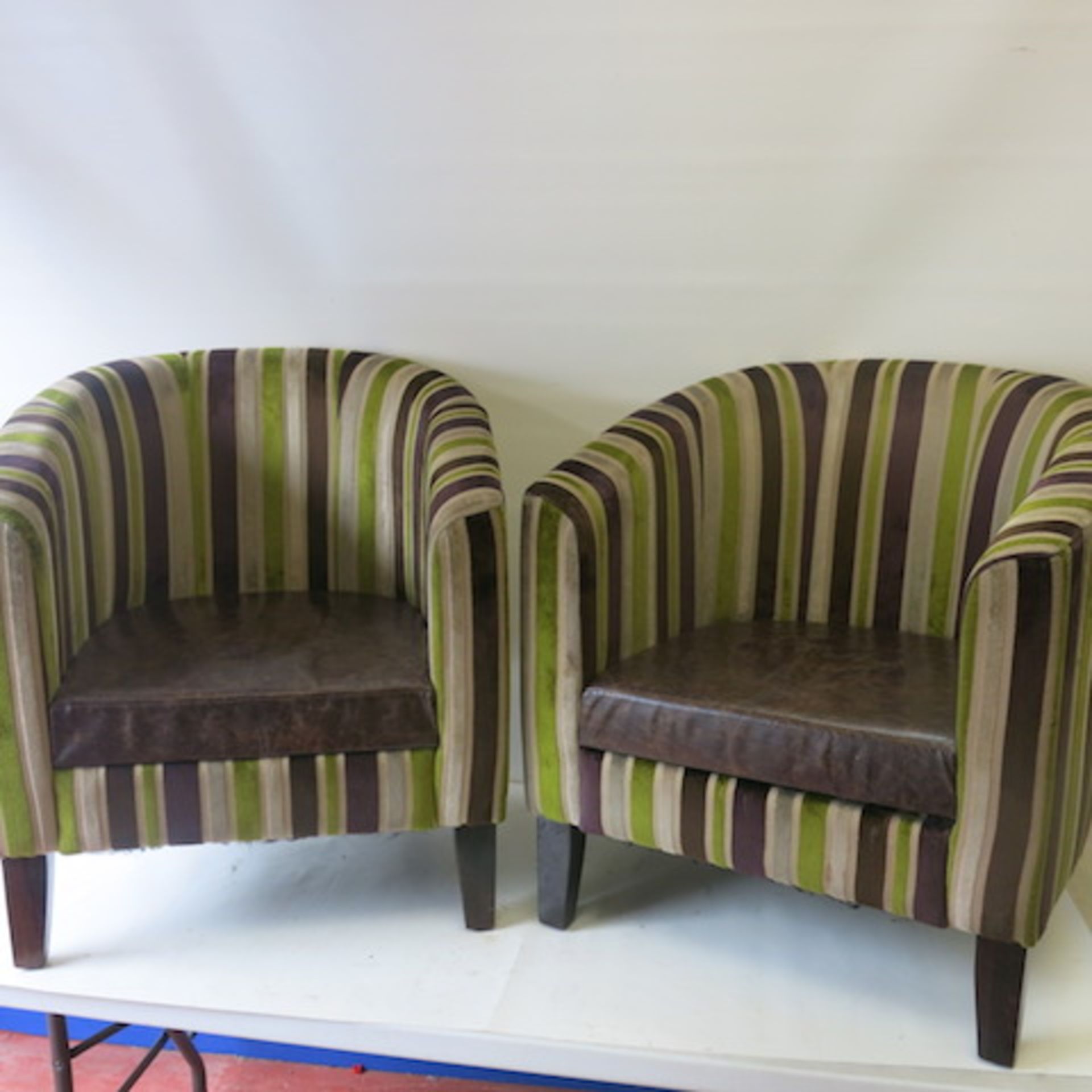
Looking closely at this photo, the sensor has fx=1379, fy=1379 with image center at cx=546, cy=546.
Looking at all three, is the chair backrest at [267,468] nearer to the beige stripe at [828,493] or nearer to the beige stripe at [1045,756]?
the beige stripe at [828,493]

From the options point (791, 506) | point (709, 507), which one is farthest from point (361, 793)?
point (791, 506)

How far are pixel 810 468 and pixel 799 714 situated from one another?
55 cm

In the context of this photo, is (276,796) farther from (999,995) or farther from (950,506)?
(950,506)

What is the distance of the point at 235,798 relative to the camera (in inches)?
71.7

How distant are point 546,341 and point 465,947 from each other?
0.99 metres

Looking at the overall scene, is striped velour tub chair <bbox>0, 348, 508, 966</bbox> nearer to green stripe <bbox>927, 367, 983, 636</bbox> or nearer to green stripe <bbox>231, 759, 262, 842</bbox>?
green stripe <bbox>231, 759, 262, 842</bbox>

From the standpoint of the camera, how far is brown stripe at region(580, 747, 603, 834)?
184 cm

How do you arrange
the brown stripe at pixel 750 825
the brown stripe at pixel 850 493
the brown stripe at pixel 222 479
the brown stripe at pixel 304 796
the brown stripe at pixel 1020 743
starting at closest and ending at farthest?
1. the brown stripe at pixel 1020 743
2. the brown stripe at pixel 750 825
3. the brown stripe at pixel 304 796
4. the brown stripe at pixel 850 493
5. the brown stripe at pixel 222 479

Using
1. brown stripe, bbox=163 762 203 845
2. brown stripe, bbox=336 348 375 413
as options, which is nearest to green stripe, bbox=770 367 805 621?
brown stripe, bbox=336 348 375 413

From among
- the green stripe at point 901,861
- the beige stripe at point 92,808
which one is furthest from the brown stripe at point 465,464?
the green stripe at point 901,861

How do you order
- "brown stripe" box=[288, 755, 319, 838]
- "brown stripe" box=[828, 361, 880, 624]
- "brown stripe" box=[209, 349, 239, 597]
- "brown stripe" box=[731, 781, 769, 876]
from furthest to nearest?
"brown stripe" box=[209, 349, 239, 597] < "brown stripe" box=[828, 361, 880, 624] < "brown stripe" box=[288, 755, 319, 838] < "brown stripe" box=[731, 781, 769, 876]

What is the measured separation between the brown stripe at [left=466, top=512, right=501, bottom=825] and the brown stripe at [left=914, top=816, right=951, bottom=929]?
574mm

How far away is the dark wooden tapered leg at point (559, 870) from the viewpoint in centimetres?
192

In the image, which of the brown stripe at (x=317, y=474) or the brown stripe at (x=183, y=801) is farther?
the brown stripe at (x=317, y=474)
